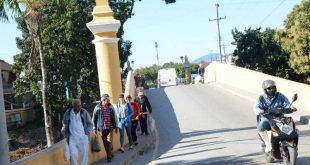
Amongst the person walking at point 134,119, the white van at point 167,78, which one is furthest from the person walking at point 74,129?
the white van at point 167,78

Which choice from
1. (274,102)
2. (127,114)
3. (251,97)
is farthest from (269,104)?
(251,97)

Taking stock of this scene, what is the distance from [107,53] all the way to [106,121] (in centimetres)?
333

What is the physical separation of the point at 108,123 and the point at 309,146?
4.60 m

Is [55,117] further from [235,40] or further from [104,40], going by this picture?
[104,40]

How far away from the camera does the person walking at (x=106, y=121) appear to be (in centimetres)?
1212

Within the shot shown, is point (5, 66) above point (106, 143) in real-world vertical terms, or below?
above

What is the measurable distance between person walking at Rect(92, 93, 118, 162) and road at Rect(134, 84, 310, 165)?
0.88m

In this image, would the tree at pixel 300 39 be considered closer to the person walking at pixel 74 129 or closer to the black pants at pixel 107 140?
the black pants at pixel 107 140

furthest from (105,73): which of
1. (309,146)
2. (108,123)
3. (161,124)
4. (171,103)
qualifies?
(171,103)

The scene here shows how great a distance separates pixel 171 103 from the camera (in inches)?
1013

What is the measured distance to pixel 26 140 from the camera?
4256 centimetres

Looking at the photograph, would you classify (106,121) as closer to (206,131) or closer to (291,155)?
(291,155)

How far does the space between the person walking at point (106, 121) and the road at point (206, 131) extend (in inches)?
34.8

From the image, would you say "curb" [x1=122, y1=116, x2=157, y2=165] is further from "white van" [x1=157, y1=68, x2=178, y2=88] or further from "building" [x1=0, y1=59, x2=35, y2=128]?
"white van" [x1=157, y1=68, x2=178, y2=88]
